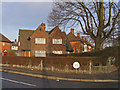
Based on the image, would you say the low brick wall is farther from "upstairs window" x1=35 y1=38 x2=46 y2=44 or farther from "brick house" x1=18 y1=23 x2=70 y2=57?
"upstairs window" x1=35 y1=38 x2=46 y2=44

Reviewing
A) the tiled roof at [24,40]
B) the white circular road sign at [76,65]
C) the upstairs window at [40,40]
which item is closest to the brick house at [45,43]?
the upstairs window at [40,40]

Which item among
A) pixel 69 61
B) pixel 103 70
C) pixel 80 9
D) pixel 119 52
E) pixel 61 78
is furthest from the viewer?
pixel 80 9

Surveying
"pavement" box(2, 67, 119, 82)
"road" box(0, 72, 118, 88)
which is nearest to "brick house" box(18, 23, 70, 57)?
"pavement" box(2, 67, 119, 82)

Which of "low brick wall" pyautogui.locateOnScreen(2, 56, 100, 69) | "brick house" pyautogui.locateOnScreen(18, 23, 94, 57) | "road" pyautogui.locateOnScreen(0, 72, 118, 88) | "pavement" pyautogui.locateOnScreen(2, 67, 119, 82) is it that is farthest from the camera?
"brick house" pyautogui.locateOnScreen(18, 23, 94, 57)

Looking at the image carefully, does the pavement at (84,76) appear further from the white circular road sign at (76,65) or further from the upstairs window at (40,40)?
the upstairs window at (40,40)

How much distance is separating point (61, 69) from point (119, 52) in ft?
20.6

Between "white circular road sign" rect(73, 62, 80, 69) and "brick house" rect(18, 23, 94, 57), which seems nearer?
"white circular road sign" rect(73, 62, 80, 69)

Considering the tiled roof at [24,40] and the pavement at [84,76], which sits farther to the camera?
the tiled roof at [24,40]

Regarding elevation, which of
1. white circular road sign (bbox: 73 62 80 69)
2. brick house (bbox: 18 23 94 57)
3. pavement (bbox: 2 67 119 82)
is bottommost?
pavement (bbox: 2 67 119 82)

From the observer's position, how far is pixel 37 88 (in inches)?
356

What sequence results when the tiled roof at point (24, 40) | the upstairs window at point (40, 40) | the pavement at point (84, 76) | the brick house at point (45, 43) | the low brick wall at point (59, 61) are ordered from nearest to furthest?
1. the pavement at point (84, 76)
2. the low brick wall at point (59, 61)
3. the brick house at point (45, 43)
4. the upstairs window at point (40, 40)
5. the tiled roof at point (24, 40)

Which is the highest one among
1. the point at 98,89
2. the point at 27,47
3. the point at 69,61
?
the point at 27,47

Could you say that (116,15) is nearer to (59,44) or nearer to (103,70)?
(103,70)

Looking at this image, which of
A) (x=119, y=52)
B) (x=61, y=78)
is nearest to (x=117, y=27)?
(x=119, y=52)
